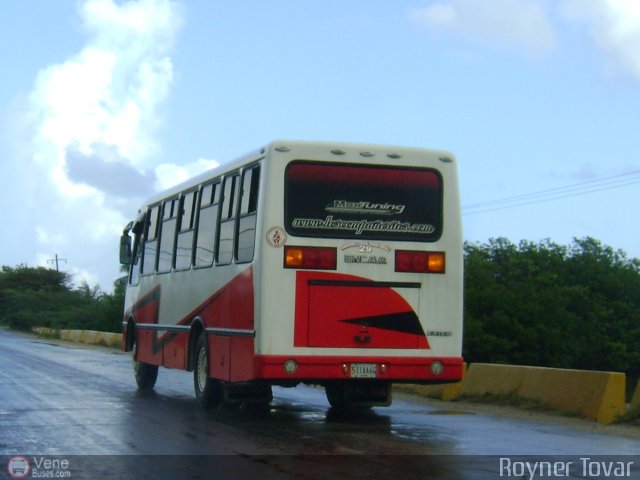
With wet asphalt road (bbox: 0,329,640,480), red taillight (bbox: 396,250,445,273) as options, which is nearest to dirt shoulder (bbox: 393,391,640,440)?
wet asphalt road (bbox: 0,329,640,480)

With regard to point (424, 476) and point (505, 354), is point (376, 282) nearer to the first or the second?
point (424, 476)

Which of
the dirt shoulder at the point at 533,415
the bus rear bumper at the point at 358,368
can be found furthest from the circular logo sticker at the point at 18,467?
the dirt shoulder at the point at 533,415

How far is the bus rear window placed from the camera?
43.6 ft

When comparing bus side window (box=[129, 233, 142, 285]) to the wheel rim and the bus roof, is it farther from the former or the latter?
the bus roof

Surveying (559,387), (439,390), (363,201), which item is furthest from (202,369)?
(559,387)

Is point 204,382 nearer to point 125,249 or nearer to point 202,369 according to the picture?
point 202,369

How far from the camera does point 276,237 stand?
13125 mm

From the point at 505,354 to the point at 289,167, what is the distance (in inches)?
1325

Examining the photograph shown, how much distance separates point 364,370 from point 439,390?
5.61 metres

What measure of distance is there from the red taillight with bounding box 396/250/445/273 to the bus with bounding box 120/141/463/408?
2 cm

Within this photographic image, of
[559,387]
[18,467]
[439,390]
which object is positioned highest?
[559,387]

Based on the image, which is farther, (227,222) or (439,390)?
(439,390)

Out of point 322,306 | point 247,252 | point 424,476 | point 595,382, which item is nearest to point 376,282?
point 322,306

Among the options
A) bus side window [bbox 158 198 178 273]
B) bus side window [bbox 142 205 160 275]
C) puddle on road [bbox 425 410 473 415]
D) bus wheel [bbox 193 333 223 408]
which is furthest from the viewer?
bus side window [bbox 142 205 160 275]
